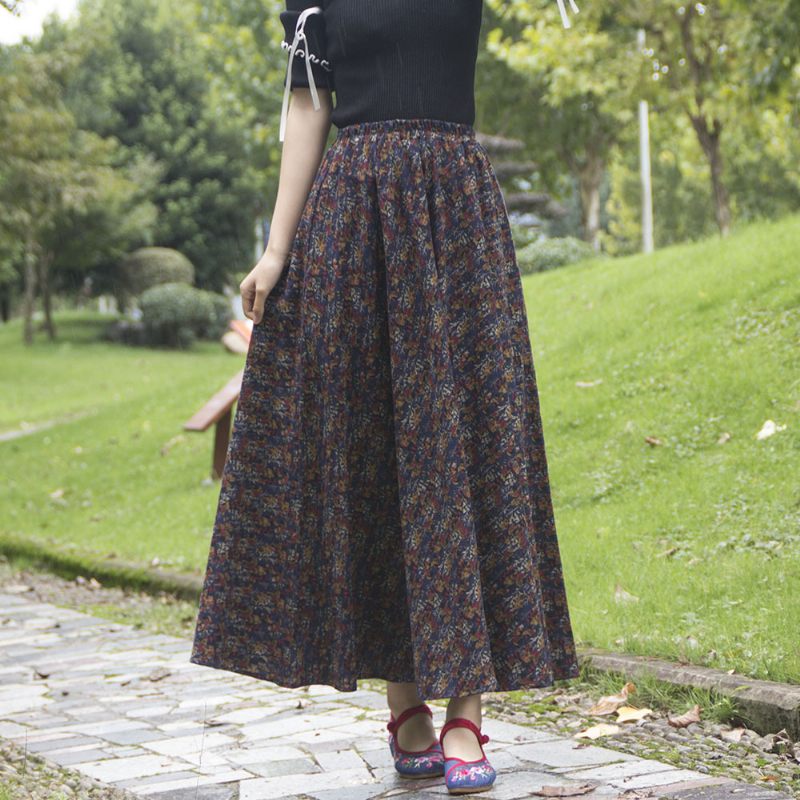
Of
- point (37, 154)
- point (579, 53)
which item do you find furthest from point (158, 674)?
point (579, 53)

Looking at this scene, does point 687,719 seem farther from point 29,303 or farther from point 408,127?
point 29,303

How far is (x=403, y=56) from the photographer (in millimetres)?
3062

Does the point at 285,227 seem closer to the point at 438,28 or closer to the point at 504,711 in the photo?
the point at 438,28

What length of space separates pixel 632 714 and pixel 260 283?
66.7 inches

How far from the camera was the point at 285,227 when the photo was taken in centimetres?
318

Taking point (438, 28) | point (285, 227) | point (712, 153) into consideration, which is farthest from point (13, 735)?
point (712, 153)

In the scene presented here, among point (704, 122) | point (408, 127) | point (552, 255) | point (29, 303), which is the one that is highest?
point (704, 122)

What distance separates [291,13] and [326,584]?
1477 millimetres

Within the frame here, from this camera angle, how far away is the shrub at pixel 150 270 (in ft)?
109

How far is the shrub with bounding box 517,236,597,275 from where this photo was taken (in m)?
14.6

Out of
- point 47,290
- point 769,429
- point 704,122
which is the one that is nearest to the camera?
point 769,429

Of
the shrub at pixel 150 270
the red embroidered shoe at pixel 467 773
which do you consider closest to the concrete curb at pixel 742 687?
the red embroidered shoe at pixel 467 773

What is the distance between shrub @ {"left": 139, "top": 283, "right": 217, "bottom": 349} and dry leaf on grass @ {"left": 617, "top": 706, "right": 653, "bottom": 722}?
26.6 meters

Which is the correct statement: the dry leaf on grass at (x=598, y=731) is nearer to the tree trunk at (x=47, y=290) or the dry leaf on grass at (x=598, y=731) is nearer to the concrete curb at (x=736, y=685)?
the concrete curb at (x=736, y=685)
